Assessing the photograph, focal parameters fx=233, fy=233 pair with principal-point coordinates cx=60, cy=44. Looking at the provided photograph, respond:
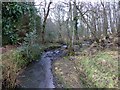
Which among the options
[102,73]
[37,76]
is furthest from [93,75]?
[37,76]

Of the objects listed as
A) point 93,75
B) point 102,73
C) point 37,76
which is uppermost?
point 102,73

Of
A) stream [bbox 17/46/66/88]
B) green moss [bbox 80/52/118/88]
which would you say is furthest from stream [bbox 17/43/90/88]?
green moss [bbox 80/52/118/88]

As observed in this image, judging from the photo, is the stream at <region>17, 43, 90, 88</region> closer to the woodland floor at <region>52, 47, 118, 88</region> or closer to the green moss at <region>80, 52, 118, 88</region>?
the woodland floor at <region>52, 47, 118, 88</region>

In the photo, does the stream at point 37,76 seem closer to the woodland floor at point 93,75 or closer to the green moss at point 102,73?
the woodland floor at point 93,75

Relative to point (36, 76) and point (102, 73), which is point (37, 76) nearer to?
point (36, 76)

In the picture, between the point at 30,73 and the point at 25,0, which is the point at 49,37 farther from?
the point at 30,73

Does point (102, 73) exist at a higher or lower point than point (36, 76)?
higher

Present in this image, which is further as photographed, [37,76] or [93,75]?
[37,76]

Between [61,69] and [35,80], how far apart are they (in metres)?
2.19

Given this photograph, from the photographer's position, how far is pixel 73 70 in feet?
41.2

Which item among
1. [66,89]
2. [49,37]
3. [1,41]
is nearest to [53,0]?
[49,37]

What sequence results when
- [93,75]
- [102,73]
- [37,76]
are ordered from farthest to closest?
[37,76], [93,75], [102,73]

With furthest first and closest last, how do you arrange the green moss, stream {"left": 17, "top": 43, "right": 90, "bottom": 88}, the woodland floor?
stream {"left": 17, "top": 43, "right": 90, "bottom": 88}
the woodland floor
the green moss

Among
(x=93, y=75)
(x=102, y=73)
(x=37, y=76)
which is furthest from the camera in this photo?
(x=37, y=76)
